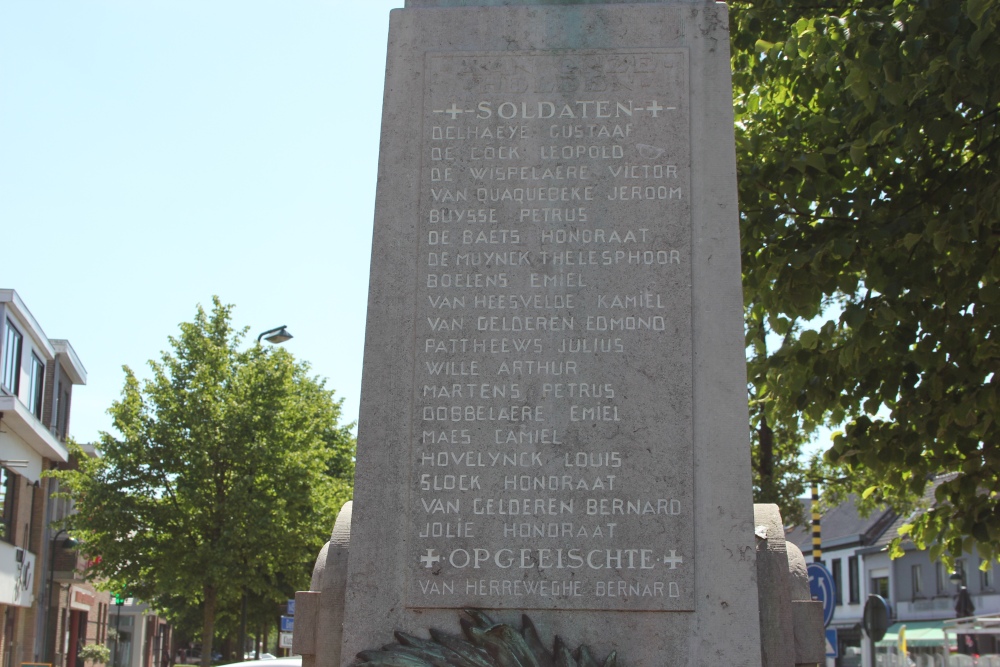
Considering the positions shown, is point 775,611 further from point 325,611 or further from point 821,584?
point 821,584

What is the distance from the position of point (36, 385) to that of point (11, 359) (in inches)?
150

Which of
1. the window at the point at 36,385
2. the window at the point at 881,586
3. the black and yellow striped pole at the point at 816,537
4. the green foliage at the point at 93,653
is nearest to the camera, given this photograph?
the black and yellow striped pole at the point at 816,537

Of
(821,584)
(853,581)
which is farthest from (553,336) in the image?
(853,581)

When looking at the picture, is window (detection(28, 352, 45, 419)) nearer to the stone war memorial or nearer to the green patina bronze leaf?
the stone war memorial

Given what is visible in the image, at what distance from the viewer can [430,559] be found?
191 inches

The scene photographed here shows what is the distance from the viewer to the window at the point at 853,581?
56.7m

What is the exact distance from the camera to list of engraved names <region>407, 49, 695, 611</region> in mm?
4805

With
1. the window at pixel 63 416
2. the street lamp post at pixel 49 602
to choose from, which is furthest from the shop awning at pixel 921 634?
the window at pixel 63 416

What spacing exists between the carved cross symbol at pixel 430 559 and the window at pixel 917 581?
4912cm

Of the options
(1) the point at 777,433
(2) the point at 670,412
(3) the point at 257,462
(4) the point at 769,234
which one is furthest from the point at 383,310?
(3) the point at 257,462

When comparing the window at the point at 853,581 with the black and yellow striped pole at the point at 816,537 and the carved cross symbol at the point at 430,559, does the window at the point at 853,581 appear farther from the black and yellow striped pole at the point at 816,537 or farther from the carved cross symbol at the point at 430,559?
the carved cross symbol at the point at 430,559

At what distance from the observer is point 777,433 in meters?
23.2

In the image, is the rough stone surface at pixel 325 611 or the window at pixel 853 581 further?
the window at pixel 853 581

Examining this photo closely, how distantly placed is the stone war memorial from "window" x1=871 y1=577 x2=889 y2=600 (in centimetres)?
5161
